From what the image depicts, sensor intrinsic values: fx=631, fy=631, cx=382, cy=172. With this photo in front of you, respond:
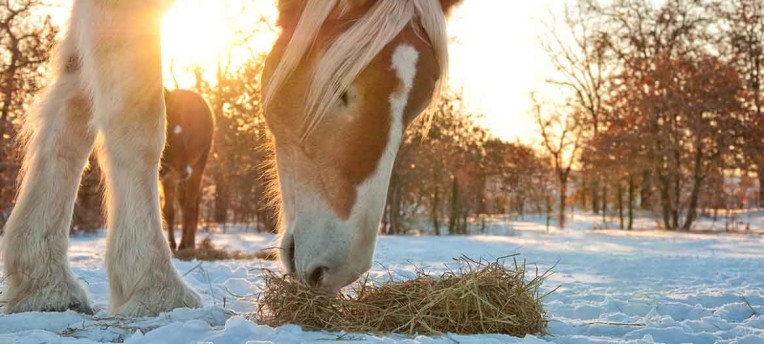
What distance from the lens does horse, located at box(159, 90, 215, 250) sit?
Answer: 806 cm

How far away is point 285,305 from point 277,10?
1.15 metres

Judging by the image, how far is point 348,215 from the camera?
6.51 feet

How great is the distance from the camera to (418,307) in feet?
7.93

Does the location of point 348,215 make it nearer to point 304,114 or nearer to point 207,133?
A: point 304,114

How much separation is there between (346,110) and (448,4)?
0.80 m

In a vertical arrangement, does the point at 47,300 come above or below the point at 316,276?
below

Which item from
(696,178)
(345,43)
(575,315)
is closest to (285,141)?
(345,43)

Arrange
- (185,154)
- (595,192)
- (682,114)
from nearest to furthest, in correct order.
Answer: (185,154) → (682,114) → (595,192)

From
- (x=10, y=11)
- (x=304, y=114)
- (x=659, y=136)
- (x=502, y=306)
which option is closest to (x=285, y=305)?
(x=304, y=114)

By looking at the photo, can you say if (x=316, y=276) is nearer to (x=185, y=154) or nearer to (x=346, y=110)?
(x=346, y=110)

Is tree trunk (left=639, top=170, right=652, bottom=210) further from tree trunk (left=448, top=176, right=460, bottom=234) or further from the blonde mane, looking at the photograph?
the blonde mane

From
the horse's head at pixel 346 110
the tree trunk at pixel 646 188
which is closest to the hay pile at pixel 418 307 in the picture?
the horse's head at pixel 346 110

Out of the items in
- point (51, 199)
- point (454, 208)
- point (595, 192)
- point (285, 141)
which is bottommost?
point (51, 199)

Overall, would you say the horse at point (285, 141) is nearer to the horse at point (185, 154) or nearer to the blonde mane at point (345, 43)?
the blonde mane at point (345, 43)
